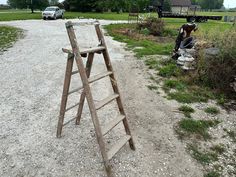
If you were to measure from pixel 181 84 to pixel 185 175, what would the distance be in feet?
11.0

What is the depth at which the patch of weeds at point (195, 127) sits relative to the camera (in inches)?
154

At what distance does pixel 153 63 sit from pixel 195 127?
407 cm

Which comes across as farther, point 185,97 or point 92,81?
point 185,97

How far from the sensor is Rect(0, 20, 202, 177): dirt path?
3041 millimetres

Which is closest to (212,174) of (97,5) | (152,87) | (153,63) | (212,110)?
(212,110)

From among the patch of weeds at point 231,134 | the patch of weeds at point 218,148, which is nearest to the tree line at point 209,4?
the patch of weeds at point 231,134

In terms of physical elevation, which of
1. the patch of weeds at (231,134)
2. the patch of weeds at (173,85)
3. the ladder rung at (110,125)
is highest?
the ladder rung at (110,125)

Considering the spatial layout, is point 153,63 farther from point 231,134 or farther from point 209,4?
point 209,4

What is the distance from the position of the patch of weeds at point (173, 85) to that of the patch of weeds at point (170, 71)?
56cm

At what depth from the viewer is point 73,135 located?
3721 millimetres

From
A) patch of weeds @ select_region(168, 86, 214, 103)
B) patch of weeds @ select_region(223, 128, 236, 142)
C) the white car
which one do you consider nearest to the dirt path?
patch of weeds @ select_region(168, 86, 214, 103)

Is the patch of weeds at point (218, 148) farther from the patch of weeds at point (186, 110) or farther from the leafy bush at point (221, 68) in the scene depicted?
the leafy bush at point (221, 68)

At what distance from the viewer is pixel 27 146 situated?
11.1 feet

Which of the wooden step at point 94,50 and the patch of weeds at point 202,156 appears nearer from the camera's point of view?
the wooden step at point 94,50
